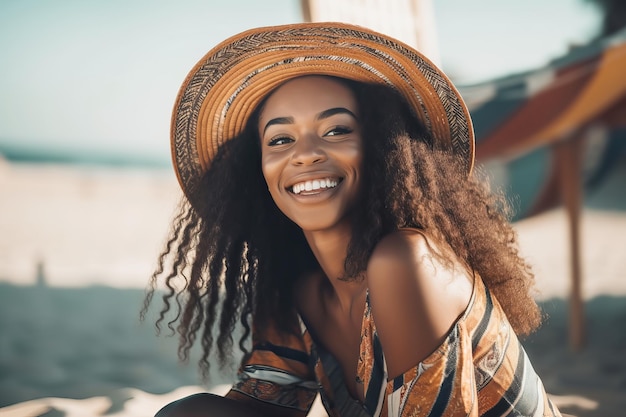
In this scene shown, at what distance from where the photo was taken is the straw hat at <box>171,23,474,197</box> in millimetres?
1946

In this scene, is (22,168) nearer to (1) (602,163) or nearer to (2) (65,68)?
(2) (65,68)

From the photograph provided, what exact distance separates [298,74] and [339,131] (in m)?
0.29

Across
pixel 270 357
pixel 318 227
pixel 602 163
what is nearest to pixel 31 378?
pixel 270 357

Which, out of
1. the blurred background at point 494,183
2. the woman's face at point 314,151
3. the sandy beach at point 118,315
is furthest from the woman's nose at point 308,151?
the blurred background at point 494,183

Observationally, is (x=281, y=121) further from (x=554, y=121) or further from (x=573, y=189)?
(x=573, y=189)

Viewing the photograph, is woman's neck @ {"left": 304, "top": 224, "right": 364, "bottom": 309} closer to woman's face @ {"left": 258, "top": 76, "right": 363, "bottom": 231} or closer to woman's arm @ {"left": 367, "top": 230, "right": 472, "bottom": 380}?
woman's face @ {"left": 258, "top": 76, "right": 363, "bottom": 231}

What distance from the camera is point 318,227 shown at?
1927mm

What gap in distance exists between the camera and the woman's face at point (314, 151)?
1878 millimetres

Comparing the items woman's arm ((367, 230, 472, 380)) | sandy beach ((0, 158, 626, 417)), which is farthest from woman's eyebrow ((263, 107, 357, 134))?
sandy beach ((0, 158, 626, 417))

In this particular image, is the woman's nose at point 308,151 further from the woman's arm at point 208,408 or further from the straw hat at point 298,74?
the woman's arm at point 208,408

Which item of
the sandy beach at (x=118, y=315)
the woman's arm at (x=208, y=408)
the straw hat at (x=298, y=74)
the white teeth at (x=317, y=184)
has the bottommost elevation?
the sandy beach at (x=118, y=315)

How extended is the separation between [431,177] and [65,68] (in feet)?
135

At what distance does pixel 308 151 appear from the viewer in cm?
188

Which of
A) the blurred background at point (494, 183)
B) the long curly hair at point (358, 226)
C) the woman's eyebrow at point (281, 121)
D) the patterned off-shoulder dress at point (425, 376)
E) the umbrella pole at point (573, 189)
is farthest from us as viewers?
the umbrella pole at point (573, 189)
